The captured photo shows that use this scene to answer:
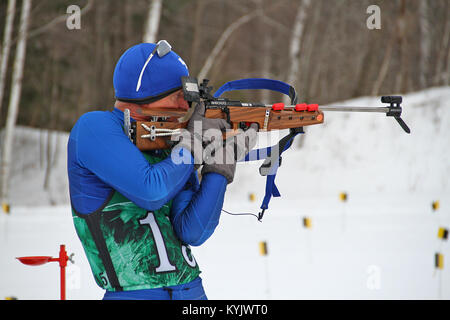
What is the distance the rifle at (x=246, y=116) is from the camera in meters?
1.42

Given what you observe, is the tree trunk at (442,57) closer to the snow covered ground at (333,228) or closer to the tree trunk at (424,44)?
the tree trunk at (424,44)

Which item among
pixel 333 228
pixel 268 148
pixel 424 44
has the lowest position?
pixel 333 228

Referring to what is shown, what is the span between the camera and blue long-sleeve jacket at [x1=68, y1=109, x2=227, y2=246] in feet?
4.22

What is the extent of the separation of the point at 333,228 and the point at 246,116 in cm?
428

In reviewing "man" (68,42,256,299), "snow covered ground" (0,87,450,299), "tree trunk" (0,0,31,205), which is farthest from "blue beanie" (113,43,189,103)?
"tree trunk" (0,0,31,205)

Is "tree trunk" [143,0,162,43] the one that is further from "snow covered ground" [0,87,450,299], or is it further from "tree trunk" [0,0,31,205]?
"snow covered ground" [0,87,450,299]

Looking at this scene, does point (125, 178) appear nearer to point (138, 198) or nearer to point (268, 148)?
point (138, 198)

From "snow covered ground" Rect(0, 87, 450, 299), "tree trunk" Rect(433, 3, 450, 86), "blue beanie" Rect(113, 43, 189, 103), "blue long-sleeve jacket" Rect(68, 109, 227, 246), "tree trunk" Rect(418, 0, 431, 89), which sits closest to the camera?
"blue long-sleeve jacket" Rect(68, 109, 227, 246)

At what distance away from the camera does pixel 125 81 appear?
55.7 inches

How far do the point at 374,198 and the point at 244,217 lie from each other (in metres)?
2.31

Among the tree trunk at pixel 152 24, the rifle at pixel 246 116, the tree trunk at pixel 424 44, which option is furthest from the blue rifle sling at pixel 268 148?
the tree trunk at pixel 424 44

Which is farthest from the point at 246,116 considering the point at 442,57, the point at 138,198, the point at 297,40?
the point at 442,57

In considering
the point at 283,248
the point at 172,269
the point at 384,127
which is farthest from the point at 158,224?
the point at 384,127

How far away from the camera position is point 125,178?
50.4 inches
